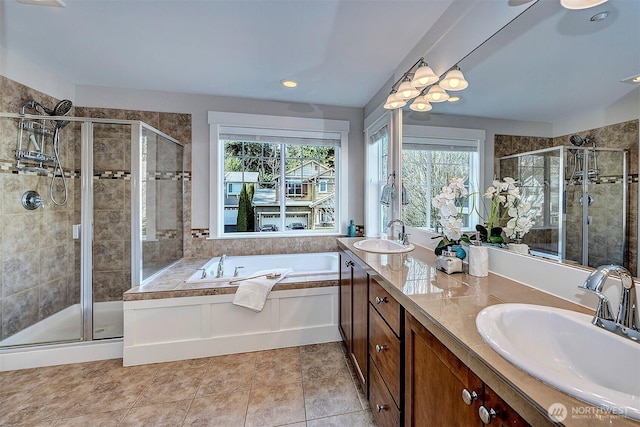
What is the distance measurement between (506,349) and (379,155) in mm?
2638

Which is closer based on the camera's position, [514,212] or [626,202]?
[626,202]

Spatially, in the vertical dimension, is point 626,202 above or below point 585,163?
below

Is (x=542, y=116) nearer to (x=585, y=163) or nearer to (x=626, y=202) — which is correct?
(x=585, y=163)

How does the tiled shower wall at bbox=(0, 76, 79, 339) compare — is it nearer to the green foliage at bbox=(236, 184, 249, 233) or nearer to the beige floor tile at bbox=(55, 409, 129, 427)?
the beige floor tile at bbox=(55, 409, 129, 427)

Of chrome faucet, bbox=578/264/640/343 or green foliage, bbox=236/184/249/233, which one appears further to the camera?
green foliage, bbox=236/184/249/233

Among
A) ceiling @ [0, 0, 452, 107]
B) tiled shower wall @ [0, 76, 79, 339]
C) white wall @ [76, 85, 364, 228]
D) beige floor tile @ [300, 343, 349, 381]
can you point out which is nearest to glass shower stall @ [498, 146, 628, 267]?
ceiling @ [0, 0, 452, 107]

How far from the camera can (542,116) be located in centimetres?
107

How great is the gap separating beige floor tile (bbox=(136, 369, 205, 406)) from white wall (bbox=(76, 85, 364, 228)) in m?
1.58

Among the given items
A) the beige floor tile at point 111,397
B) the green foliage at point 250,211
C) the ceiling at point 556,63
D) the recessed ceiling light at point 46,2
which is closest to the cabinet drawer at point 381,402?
the ceiling at point 556,63

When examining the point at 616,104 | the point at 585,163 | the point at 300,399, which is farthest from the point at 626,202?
the point at 300,399

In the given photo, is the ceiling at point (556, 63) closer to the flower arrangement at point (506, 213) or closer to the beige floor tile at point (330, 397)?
the flower arrangement at point (506, 213)

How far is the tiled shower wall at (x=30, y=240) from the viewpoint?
2094mm

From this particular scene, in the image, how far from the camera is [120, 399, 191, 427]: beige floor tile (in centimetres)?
143

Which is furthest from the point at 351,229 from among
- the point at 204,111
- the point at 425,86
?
the point at 204,111
